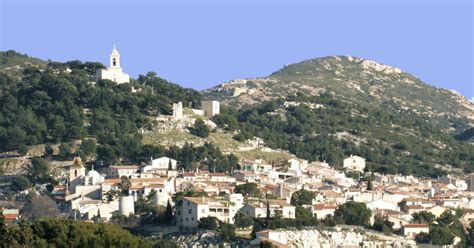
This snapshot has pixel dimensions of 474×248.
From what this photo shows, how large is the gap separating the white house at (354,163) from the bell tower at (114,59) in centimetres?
2193

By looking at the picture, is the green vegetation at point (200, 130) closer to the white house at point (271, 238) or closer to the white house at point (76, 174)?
the white house at point (76, 174)

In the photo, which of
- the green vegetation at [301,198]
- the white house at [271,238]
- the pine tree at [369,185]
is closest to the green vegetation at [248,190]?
the green vegetation at [301,198]

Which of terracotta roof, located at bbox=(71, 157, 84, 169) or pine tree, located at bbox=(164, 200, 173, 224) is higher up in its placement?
terracotta roof, located at bbox=(71, 157, 84, 169)

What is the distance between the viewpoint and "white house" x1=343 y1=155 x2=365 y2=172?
5005 inches

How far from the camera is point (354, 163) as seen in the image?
128 metres

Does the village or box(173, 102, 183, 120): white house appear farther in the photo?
A: box(173, 102, 183, 120): white house

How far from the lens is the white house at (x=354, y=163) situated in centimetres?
12712

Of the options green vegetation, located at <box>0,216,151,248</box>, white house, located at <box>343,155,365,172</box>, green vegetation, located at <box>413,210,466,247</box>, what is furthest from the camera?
white house, located at <box>343,155,365,172</box>

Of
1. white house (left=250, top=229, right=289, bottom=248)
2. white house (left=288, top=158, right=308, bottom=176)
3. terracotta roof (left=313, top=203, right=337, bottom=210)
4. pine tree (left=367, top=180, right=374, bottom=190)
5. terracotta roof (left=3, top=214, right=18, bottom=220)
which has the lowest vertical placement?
white house (left=250, top=229, right=289, bottom=248)

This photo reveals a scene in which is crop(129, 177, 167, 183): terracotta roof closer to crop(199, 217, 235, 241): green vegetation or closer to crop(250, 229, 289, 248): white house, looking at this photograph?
crop(199, 217, 235, 241): green vegetation

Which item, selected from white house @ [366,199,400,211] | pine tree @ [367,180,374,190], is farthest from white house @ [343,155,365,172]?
white house @ [366,199,400,211]

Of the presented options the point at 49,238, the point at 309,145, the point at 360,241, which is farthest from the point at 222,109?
the point at 49,238

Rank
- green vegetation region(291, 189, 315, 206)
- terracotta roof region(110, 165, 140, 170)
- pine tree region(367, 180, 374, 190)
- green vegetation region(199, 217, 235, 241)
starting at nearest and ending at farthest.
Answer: green vegetation region(199, 217, 235, 241) < green vegetation region(291, 189, 315, 206) < terracotta roof region(110, 165, 140, 170) < pine tree region(367, 180, 374, 190)

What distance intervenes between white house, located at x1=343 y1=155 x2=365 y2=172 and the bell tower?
2193 centimetres
